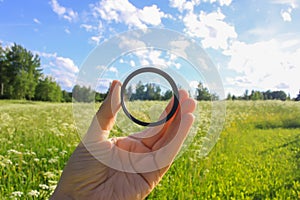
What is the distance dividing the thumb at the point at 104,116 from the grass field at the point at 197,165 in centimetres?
49

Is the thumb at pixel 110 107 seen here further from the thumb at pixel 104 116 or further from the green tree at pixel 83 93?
the green tree at pixel 83 93

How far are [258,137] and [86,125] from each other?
5.25 m

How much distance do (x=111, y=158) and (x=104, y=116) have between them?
21 cm

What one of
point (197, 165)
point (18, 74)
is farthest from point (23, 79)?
point (197, 165)

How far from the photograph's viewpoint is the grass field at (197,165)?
2791mm

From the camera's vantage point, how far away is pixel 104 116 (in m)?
1.48

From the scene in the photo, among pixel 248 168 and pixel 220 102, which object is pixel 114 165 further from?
pixel 248 168

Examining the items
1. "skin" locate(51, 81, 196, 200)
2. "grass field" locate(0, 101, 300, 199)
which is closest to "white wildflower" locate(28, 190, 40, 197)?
"grass field" locate(0, 101, 300, 199)

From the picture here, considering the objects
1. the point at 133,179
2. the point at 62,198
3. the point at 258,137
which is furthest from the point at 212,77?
the point at 258,137

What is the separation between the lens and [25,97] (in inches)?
1437

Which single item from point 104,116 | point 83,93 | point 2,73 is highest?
point 2,73

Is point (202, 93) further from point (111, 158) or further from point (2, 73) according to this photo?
point (2, 73)

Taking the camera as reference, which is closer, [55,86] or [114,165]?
[114,165]

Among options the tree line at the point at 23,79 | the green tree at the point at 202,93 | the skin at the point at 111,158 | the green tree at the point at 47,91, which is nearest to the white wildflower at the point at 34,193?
the skin at the point at 111,158
